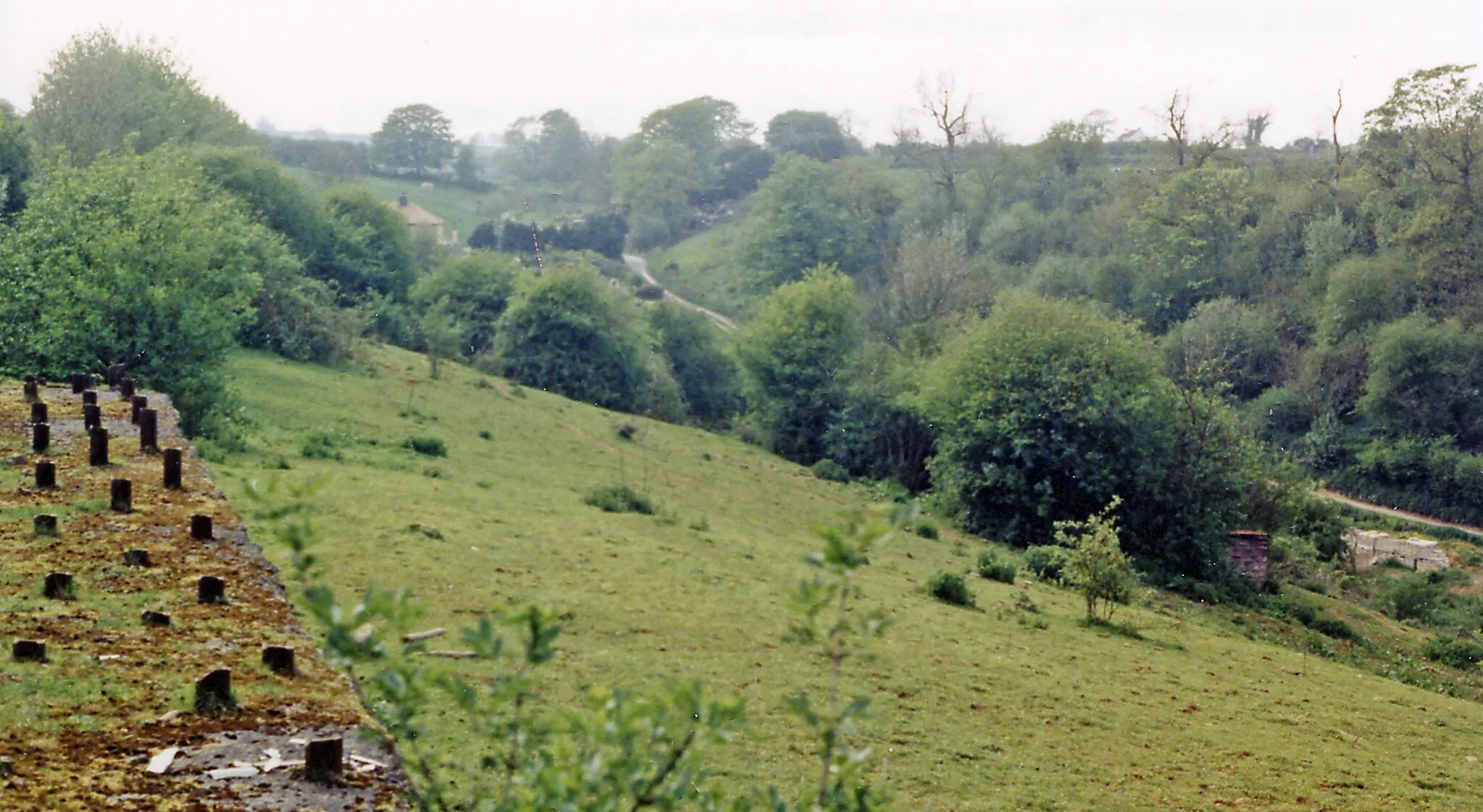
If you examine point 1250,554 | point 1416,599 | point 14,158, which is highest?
point 14,158

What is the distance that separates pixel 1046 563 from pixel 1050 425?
8.15 meters

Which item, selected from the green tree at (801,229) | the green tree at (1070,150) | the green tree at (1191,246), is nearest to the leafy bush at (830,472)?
the green tree at (1191,246)

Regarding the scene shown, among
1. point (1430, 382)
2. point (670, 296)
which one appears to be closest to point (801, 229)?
point (670, 296)

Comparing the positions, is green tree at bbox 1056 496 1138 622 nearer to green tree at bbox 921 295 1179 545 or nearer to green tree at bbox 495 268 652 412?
green tree at bbox 921 295 1179 545

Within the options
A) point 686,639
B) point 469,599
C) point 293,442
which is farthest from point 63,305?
point 686,639

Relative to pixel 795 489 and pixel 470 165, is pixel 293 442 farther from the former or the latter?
pixel 470 165

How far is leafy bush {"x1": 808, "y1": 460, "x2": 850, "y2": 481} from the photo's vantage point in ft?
147

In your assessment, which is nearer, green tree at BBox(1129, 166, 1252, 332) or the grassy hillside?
the grassy hillside

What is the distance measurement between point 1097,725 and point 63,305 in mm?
18886

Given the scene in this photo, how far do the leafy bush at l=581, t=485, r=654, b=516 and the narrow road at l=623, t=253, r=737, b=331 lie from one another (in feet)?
152

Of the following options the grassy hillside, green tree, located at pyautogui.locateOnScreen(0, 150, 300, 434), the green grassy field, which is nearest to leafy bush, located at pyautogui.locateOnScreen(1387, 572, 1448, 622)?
the grassy hillside

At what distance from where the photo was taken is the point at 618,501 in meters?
25.4

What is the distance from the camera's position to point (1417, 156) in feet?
194

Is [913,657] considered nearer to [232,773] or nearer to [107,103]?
[232,773]
